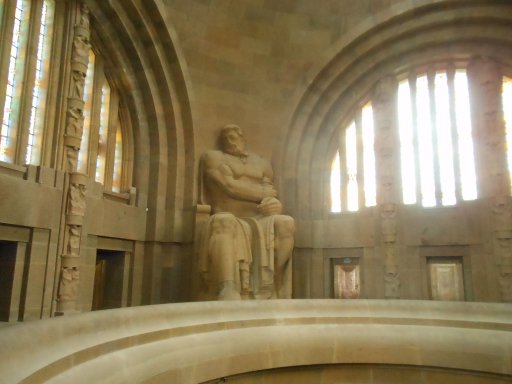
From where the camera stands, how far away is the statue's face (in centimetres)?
704

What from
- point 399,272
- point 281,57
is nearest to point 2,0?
point 281,57

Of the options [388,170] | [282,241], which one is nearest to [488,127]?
[388,170]

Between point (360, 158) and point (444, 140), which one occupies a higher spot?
point (444, 140)

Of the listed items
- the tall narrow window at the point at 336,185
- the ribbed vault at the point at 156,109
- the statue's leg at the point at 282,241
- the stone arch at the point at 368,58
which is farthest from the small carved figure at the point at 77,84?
the tall narrow window at the point at 336,185

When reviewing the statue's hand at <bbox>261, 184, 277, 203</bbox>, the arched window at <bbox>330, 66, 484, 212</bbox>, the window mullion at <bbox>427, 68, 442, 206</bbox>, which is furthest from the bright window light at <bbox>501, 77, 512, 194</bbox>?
the statue's hand at <bbox>261, 184, 277, 203</bbox>

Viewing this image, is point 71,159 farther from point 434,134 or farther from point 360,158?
point 434,134

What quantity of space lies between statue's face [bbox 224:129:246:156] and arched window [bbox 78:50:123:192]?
66.7 inches

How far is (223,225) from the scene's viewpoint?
5699mm

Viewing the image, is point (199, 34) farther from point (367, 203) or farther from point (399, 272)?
point (399, 272)

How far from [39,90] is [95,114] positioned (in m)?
0.90

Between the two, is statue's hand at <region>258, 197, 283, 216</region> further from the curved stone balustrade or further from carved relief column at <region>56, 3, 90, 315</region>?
carved relief column at <region>56, 3, 90, 315</region>

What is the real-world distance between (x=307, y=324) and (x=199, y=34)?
5.03 meters

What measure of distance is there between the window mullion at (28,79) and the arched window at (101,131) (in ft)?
3.13

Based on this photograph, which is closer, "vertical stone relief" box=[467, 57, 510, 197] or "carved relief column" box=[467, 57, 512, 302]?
"carved relief column" box=[467, 57, 512, 302]
